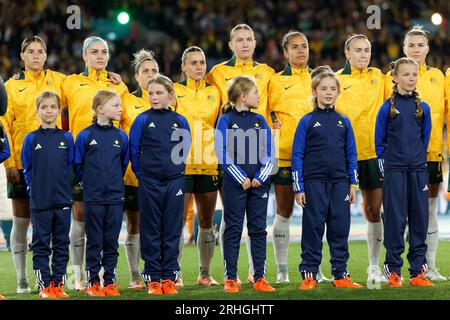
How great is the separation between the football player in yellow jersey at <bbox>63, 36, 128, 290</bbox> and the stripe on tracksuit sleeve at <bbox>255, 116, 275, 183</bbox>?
1373mm

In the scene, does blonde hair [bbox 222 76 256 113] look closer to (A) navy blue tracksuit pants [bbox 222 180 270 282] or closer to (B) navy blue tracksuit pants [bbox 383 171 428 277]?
(A) navy blue tracksuit pants [bbox 222 180 270 282]

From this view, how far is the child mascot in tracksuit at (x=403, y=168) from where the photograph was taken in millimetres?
7098

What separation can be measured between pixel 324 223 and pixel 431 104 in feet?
4.87

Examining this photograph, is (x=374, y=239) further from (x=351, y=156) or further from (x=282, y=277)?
(x=351, y=156)

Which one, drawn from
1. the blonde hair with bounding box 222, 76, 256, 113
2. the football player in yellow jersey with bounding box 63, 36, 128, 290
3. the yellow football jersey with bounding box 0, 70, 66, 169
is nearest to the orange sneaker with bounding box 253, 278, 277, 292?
the blonde hair with bounding box 222, 76, 256, 113

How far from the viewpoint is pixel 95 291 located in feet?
22.7

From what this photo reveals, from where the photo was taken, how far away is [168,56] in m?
18.2

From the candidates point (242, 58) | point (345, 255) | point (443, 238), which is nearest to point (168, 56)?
point (443, 238)

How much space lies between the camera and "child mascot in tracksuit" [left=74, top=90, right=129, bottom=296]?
22.7ft

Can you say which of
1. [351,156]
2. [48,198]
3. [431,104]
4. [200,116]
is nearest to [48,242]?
[48,198]

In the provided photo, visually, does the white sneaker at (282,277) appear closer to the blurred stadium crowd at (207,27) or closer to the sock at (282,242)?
the sock at (282,242)
